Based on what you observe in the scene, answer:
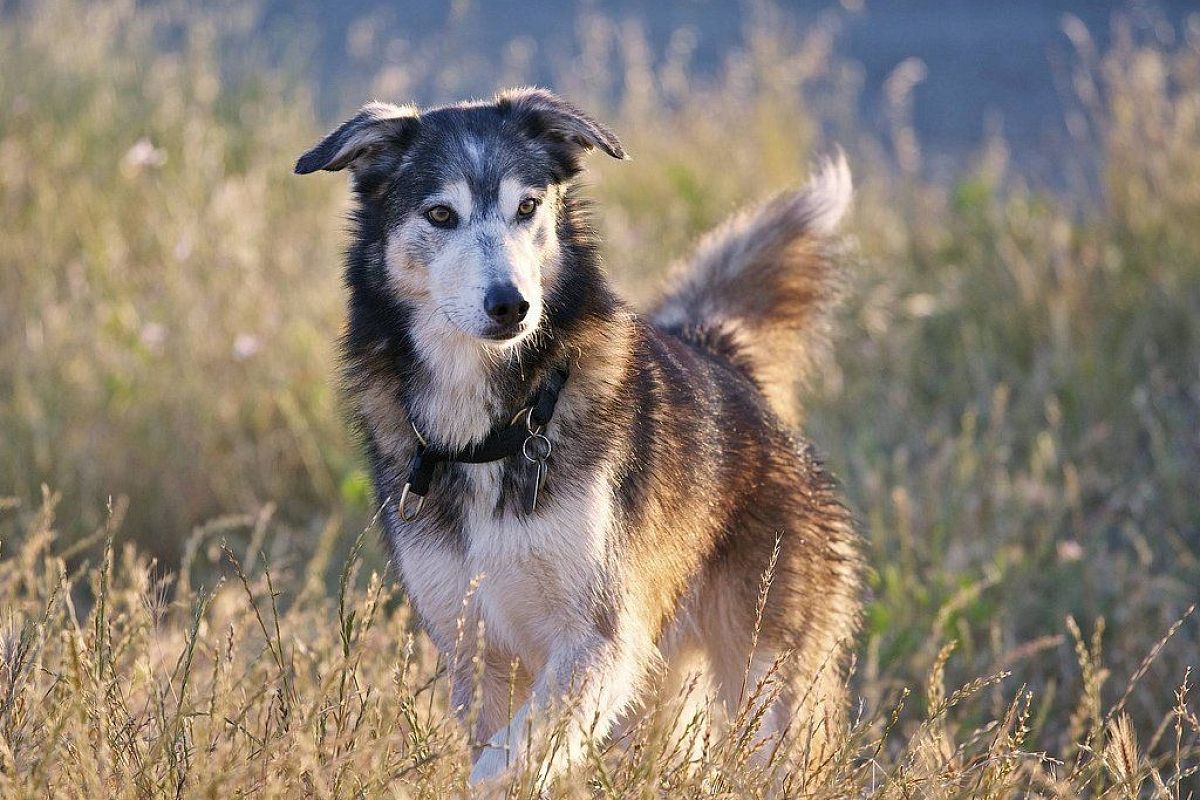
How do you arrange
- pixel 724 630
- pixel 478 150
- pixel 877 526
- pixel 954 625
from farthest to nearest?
pixel 877 526 < pixel 954 625 < pixel 724 630 < pixel 478 150

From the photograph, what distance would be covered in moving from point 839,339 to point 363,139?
11.8 feet

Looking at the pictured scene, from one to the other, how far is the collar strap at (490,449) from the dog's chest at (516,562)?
0.11ft

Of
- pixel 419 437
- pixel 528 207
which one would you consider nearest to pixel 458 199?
pixel 528 207

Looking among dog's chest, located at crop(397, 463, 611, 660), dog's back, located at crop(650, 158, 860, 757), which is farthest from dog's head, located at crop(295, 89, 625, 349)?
dog's back, located at crop(650, 158, 860, 757)

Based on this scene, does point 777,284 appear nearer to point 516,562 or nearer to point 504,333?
point 504,333

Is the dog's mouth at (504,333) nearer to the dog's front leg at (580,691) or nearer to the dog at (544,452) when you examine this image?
the dog at (544,452)

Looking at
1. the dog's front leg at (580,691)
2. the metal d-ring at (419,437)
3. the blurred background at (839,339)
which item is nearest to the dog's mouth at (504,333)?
the metal d-ring at (419,437)

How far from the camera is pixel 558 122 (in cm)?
337

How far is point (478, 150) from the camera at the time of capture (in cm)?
325

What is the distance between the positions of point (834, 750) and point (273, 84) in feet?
23.3

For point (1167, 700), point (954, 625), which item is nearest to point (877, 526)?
point (954, 625)

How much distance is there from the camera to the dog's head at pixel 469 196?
3.03m

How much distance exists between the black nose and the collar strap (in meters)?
0.27

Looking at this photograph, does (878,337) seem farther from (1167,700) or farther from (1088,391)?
(1167,700)
